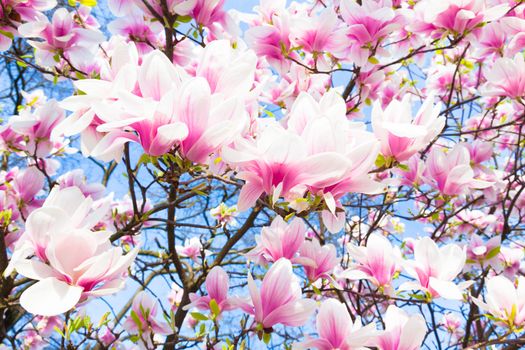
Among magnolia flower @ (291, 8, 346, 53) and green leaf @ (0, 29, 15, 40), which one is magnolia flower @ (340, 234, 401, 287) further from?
green leaf @ (0, 29, 15, 40)

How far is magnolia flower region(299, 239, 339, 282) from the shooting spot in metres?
1.53

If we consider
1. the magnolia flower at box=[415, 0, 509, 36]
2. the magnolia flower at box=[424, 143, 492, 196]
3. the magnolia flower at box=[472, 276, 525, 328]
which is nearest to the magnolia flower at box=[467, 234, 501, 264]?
the magnolia flower at box=[424, 143, 492, 196]

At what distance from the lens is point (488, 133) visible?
3004mm

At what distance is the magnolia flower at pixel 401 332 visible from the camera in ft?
3.51

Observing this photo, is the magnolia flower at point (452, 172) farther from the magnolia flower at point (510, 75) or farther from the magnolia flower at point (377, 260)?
the magnolia flower at point (377, 260)

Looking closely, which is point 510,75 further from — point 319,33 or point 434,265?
point 434,265

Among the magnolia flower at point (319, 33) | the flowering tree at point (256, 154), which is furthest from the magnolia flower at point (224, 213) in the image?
the magnolia flower at point (319, 33)

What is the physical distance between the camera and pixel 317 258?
5.05ft

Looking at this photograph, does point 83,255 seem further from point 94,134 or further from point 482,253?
point 482,253

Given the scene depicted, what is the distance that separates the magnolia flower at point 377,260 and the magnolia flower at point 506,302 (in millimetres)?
256

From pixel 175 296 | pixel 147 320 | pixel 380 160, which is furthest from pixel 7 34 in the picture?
pixel 175 296

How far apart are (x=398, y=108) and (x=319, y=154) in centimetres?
33

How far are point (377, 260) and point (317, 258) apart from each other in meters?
0.32

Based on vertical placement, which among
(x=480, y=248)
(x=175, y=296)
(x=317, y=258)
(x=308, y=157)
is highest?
(x=175, y=296)
